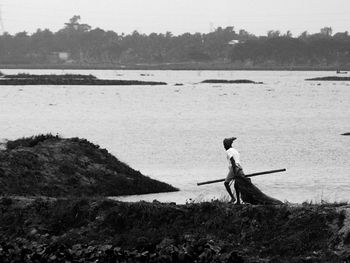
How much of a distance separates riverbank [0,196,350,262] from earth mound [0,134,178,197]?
13.0ft

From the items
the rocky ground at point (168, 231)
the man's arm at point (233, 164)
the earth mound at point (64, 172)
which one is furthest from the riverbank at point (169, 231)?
the earth mound at point (64, 172)

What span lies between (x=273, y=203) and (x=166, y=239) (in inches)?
110

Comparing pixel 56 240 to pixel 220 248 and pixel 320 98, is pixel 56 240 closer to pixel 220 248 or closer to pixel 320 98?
pixel 220 248

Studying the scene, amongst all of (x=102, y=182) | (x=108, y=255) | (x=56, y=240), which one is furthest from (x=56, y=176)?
(x=108, y=255)

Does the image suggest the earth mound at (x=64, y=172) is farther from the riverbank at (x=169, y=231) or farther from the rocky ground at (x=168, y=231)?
the riverbank at (x=169, y=231)

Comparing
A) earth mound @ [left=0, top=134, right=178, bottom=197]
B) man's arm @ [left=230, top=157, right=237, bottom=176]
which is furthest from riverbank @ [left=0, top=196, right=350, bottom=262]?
earth mound @ [left=0, top=134, right=178, bottom=197]

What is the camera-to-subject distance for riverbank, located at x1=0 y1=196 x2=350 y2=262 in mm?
13047

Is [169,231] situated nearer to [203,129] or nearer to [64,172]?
[64,172]

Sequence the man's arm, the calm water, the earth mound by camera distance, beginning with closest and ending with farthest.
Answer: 1. the man's arm
2. the earth mound
3. the calm water

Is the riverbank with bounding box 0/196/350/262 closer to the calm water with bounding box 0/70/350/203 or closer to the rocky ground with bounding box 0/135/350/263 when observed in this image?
the rocky ground with bounding box 0/135/350/263

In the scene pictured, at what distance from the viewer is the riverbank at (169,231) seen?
13047 millimetres

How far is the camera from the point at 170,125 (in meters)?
50.7

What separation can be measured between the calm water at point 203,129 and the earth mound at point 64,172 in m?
0.77

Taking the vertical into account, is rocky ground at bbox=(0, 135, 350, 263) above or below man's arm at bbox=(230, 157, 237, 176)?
below
